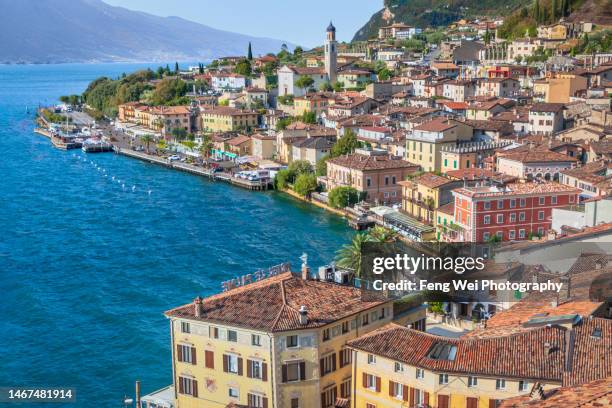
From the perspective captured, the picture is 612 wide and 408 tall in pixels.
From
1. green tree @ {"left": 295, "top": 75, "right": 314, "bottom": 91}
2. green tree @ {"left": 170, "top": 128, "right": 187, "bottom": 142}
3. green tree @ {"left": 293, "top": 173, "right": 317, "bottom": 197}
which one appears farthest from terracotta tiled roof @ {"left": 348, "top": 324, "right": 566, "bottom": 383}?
green tree @ {"left": 295, "top": 75, "right": 314, "bottom": 91}

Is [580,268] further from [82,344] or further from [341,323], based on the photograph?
[82,344]

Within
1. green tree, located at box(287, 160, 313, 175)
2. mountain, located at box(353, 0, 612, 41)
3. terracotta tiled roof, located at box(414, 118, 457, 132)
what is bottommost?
green tree, located at box(287, 160, 313, 175)

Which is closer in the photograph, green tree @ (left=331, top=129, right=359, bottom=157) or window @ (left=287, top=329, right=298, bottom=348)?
window @ (left=287, top=329, right=298, bottom=348)

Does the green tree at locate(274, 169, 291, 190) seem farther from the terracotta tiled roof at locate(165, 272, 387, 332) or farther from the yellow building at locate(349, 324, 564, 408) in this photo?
the yellow building at locate(349, 324, 564, 408)

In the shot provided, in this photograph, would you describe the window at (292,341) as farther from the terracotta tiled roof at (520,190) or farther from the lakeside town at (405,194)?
the terracotta tiled roof at (520,190)

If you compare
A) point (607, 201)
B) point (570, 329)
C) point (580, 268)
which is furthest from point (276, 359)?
point (607, 201)

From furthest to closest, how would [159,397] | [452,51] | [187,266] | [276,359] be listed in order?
[452,51] < [187,266] < [159,397] < [276,359]
